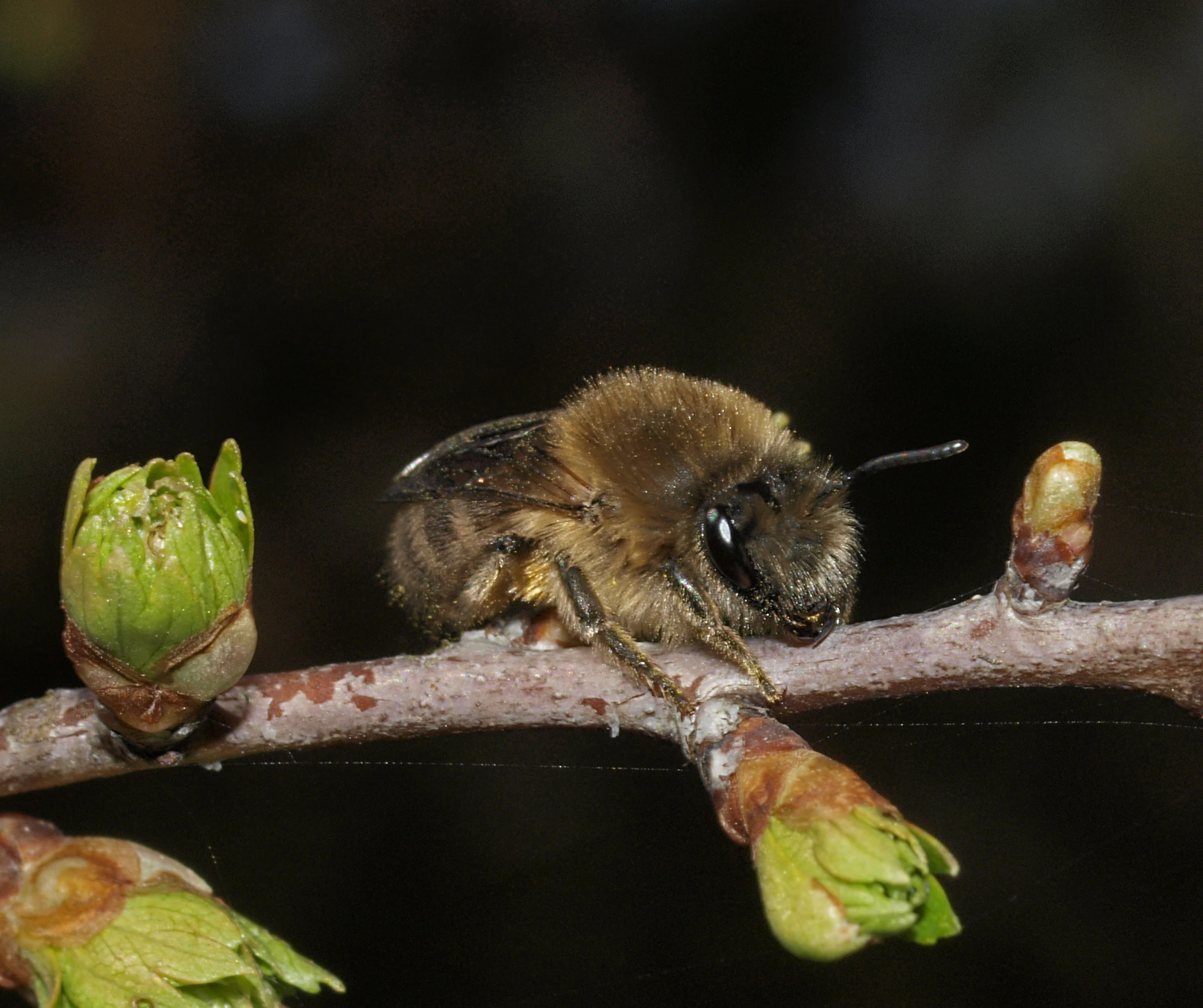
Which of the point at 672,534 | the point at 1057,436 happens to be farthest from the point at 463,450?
the point at 1057,436

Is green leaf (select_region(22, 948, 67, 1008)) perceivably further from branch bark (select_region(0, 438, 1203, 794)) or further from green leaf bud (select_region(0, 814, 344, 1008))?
branch bark (select_region(0, 438, 1203, 794))

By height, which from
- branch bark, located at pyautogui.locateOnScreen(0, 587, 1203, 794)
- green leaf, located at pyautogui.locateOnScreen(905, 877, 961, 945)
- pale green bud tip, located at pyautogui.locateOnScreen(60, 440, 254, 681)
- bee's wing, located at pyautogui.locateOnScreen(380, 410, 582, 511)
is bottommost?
green leaf, located at pyautogui.locateOnScreen(905, 877, 961, 945)

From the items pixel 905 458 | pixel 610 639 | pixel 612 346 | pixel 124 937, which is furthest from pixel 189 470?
pixel 612 346

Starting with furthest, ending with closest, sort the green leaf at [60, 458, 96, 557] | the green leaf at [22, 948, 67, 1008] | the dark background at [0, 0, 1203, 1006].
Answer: the dark background at [0, 0, 1203, 1006] < the green leaf at [22, 948, 67, 1008] < the green leaf at [60, 458, 96, 557]

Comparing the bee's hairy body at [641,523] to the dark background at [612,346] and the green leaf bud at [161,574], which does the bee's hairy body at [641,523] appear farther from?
the dark background at [612,346]

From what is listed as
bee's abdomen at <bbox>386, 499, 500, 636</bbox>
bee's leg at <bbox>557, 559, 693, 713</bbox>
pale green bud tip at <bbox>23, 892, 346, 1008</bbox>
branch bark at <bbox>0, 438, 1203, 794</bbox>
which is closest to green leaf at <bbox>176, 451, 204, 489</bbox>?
branch bark at <bbox>0, 438, 1203, 794</bbox>

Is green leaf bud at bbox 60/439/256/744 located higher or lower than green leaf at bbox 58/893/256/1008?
higher

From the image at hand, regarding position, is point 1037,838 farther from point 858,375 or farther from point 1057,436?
point 858,375
